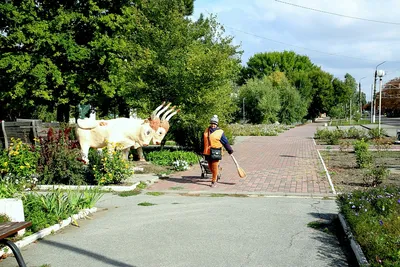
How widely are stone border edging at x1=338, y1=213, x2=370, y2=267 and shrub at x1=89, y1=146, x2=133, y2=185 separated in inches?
229

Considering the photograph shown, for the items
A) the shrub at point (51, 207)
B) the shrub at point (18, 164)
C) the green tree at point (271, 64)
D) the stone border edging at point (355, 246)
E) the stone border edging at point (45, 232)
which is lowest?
the stone border edging at point (45, 232)

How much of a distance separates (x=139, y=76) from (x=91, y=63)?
11279 millimetres

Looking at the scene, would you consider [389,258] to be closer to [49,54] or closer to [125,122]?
[125,122]

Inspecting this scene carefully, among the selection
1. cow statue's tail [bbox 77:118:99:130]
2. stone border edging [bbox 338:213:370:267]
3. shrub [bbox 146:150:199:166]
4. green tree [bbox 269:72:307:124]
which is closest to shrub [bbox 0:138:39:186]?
cow statue's tail [bbox 77:118:99:130]

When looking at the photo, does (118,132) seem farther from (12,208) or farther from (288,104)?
(288,104)

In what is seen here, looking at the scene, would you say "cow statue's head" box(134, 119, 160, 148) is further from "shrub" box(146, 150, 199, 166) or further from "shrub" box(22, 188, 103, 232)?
"shrub" box(22, 188, 103, 232)

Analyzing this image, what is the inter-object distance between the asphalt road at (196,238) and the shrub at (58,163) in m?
2.66

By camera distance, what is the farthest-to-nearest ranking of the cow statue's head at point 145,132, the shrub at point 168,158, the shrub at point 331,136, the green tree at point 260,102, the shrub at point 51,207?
the green tree at point 260,102 < the shrub at point 331,136 < the shrub at point 168,158 < the cow statue's head at point 145,132 < the shrub at point 51,207

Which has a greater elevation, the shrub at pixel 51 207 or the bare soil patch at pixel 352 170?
the shrub at pixel 51 207

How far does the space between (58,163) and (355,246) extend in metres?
8.04

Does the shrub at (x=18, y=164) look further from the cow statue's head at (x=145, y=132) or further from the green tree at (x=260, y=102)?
the green tree at (x=260, y=102)

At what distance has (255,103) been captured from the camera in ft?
167

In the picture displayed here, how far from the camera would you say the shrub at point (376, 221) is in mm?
4538

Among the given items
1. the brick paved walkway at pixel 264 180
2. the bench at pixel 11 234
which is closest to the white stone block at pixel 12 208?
the bench at pixel 11 234
